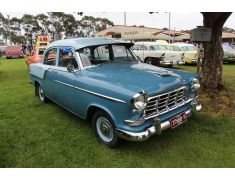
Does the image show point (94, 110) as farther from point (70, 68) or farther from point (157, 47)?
point (157, 47)

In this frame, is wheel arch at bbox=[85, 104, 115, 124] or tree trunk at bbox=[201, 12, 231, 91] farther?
tree trunk at bbox=[201, 12, 231, 91]

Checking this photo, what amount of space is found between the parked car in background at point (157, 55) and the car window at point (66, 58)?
972 cm

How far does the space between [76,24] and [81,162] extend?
61.2 meters

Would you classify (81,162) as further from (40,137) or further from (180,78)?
(180,78)

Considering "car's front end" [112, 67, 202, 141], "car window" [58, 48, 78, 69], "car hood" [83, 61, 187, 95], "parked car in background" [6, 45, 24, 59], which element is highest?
"parked car in background" [6, 45, 24, 59]

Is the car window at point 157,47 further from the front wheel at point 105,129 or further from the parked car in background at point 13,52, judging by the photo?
the parked car in background at point 13,52

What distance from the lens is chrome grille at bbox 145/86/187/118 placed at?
3908 millimetres

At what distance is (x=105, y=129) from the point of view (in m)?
4.42

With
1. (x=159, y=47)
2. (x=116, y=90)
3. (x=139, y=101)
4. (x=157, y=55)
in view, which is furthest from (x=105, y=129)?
(x=159, y=47)

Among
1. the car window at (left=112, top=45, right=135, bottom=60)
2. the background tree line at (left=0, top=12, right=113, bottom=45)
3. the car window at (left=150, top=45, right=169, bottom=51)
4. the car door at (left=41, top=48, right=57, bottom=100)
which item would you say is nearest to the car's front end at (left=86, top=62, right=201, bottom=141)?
the car window at (left=112, top=45, right=135, bottom=60)

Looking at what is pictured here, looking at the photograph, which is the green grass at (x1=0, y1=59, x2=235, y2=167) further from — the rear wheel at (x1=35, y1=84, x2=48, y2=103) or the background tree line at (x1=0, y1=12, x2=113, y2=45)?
the background tree line at (x1=0, y1=12, x2=113, y2=45)

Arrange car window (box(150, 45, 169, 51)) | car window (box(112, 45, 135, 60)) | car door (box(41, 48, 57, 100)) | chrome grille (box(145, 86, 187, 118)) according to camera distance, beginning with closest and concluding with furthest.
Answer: chrome grille (box(145, 86, 187, 118)), car window (box(112, 45, 135, 60)), car door (box(41, 48, 57, 100)), car window (box(150, 45, 169, 51))

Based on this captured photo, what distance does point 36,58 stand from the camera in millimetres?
11938

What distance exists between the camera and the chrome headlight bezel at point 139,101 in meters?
3.67
